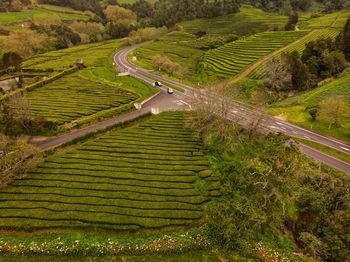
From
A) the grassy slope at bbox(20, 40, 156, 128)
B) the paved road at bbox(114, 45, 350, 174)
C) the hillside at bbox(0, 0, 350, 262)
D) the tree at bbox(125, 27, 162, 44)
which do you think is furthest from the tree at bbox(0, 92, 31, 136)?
the tree at bbox(125, 27, 162, 44)

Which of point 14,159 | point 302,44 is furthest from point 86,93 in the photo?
point 302,44

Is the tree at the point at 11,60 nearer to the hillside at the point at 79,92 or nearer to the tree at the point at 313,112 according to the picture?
the hillside at the point at 79,92

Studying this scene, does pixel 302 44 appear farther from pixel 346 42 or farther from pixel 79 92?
pixel 79 92

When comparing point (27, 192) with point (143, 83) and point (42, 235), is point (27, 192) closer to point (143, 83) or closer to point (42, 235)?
point (42, 235)

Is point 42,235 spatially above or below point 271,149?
below

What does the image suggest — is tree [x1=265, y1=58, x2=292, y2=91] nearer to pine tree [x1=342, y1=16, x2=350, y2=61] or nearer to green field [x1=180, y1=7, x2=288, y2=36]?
pine tree [x1=342, y1=16, x2=350, y2=61]

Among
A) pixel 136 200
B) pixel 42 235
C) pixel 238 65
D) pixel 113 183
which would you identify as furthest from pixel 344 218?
pixel 238 65
